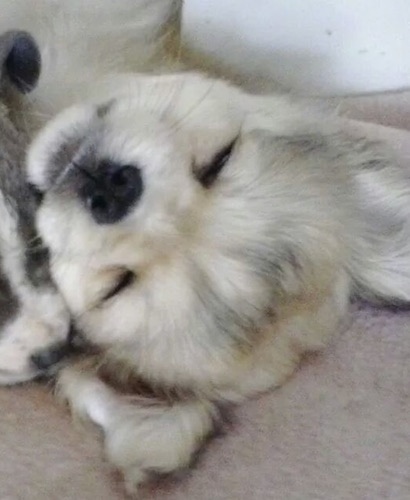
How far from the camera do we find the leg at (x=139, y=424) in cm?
114

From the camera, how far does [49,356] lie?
4.06 feet

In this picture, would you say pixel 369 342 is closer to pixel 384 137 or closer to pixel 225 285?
pixel 225 285

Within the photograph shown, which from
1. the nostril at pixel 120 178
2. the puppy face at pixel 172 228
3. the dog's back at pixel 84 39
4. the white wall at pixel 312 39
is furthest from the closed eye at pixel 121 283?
the white wall at pixel 312 39

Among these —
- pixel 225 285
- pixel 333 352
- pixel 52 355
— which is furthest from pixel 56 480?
pixel 333 352

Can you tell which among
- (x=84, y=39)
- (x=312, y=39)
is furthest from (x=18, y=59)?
(x=312, y=39)

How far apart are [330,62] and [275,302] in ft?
2.22

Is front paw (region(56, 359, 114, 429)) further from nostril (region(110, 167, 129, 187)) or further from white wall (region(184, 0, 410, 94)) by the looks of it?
white wall (region(184, 0, 410, 94))

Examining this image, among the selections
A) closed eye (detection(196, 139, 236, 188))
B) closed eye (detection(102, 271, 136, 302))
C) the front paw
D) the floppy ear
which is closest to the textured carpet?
the front paw

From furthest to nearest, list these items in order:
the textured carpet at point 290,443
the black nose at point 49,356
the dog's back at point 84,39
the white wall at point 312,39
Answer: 1. the white wall at point 312,39
2. the dog's back at point 84,39
3. the black nose at point 49,356
4. the textured carpet at point 290,443

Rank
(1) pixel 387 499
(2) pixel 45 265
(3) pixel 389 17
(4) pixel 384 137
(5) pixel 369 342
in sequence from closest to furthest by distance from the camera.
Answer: (1) pixel 387 499
(2) pixel 45 265
(5) pixel 369 342
(4) pixel 384 137
(3) pixel 389 17

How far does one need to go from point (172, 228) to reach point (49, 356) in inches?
10.0

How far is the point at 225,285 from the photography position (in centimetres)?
115

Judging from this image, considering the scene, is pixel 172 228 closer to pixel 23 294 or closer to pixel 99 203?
pixel 99 203

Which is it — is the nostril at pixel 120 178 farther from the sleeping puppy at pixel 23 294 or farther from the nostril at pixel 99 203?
the sleeping puppy at pixel 23 294
